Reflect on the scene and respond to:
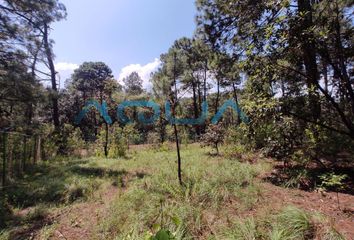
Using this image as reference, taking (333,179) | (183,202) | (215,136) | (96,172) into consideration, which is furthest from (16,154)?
(333,179)

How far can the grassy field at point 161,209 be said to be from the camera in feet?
9.49

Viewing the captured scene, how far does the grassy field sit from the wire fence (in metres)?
0.57

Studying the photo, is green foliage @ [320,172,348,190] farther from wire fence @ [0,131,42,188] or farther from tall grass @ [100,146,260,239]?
wire fence @ [0,131,42,188]

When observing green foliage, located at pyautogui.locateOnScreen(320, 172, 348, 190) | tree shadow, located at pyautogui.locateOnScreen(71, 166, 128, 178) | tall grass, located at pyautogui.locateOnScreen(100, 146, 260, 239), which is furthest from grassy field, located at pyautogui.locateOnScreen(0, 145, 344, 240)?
green foliage, located at pyautogui.locateOnScreen(320, 172, 348, 190)

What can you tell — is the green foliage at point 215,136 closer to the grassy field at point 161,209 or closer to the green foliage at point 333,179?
the grassy field at point 161,209

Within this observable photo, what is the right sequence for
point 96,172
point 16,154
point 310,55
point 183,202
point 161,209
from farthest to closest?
point 16,154, point 96,172, point 310,55, point 183,202, point 161,209

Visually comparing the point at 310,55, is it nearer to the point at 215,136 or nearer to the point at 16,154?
the point at 215,136

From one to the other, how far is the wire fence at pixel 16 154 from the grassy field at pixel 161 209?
0.57m

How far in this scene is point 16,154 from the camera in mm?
6598

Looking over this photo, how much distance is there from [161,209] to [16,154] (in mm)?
5516

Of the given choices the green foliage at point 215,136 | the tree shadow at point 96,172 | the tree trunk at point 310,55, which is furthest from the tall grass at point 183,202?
the green foliage at point 215,136

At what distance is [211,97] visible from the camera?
75.4 feet

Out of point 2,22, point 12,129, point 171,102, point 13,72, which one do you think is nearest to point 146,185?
point 171,102

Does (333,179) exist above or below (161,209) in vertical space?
above
